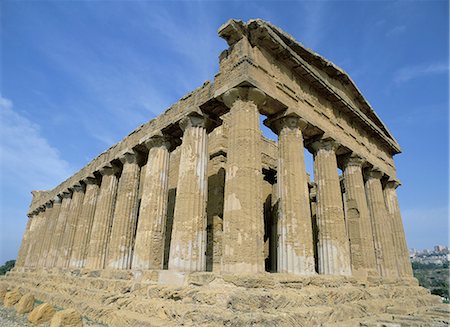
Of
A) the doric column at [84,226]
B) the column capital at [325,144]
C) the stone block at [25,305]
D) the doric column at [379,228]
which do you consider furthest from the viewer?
the doric column at [84,226]

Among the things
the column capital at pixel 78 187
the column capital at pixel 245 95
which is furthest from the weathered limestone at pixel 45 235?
the column capital at pixel 245 95

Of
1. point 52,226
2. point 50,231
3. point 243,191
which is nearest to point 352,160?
point 243,191

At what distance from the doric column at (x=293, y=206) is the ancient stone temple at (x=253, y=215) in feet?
0.13

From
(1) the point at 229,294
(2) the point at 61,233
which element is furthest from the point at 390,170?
(2) the point at 61,233

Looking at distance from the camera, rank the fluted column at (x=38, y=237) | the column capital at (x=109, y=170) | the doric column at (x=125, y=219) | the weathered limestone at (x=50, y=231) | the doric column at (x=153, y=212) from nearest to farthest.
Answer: the doric column at (x=153, y=212) < the doric column at (x=125, y=219) < the column capital at (x=109, y=170) < the weathered limestone at (x=50, y=231) < the fluted column at (x=38, y=237)

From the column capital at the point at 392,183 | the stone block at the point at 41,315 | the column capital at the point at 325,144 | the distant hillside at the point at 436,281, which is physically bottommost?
the stone block at the point at 41,315

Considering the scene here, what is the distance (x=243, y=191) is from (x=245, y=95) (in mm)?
3195

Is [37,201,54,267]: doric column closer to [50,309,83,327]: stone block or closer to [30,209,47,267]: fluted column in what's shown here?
[30,209,47,267]: fluted column

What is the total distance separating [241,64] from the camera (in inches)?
384

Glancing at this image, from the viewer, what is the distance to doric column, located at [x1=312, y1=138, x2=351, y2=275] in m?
11.3

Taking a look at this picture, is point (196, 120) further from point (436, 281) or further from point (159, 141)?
point (436, 281)

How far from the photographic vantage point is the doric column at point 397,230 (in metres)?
16.2

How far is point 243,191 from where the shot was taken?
28.6 feet

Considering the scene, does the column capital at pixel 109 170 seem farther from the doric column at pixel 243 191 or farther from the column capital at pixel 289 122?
the column capital at pixel 289 122
